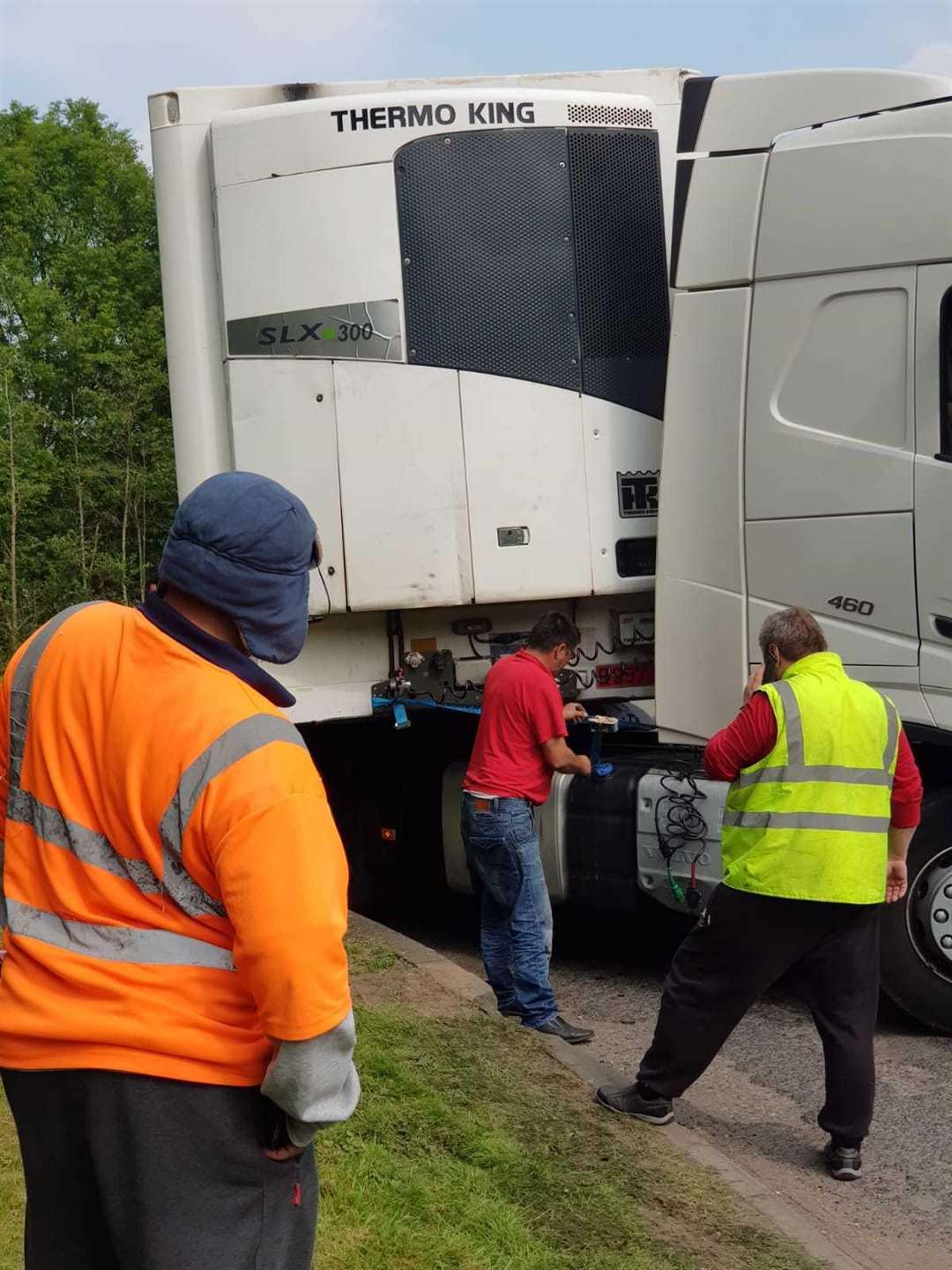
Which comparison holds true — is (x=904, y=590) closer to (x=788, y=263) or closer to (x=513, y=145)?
(x=788, y=263)

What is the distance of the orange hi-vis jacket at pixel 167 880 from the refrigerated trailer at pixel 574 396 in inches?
158

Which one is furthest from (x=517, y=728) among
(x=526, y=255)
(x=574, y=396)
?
(x=526, y=255)

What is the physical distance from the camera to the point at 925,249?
5.59m

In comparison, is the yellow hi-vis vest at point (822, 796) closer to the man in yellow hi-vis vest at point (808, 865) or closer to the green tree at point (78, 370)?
the man in yellow hi-vis vest at point (808, 865)

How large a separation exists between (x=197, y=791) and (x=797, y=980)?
3.11 m

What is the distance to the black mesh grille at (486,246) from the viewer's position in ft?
21.2

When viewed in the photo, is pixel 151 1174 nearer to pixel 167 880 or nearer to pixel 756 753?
pixel 167 880

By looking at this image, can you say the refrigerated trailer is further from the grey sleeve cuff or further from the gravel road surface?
the grey sleeve cuff

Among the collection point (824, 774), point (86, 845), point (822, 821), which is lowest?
point (822, 821)

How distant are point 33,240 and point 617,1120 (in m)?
39.0

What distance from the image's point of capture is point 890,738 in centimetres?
471

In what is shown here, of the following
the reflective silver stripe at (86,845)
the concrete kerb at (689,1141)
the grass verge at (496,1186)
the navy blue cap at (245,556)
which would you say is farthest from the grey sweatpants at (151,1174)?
the concrete kerb at (689,1141)

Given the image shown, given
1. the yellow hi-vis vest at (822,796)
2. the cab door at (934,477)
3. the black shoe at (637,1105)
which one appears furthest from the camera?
the cab door at (934,477)

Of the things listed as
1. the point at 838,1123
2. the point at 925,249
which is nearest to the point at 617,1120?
the point at 838,1123
